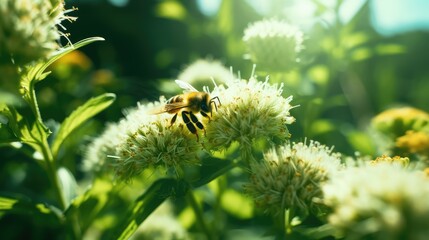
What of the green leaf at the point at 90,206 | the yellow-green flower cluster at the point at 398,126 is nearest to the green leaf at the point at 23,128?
the green leaf at the point at 90,206

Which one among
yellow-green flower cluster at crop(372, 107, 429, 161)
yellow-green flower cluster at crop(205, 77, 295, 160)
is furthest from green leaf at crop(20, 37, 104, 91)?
yellow-green flower cluster at crop(372, 107, 429, 161)

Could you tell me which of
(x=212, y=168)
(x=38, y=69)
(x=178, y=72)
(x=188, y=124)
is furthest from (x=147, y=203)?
(x=178, y=72)

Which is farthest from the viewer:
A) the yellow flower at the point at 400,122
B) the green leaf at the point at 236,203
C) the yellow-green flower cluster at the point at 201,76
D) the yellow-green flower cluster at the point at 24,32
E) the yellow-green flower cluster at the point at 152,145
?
the yellow-green flower cluster at the point at 201,76

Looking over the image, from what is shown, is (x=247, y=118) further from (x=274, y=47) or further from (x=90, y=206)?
(x=90, y=206)

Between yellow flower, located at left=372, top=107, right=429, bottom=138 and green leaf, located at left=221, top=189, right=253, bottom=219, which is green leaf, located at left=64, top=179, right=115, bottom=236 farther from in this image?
yellow flower, located at left=372, top=107, right=429, bottom=138

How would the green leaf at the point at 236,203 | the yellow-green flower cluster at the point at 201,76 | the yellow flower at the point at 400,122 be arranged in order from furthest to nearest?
the yellow-green flower cluster at the point at 201,76 → the green leaf at the point at 236,203 → the yellow flower at the point at 400,122

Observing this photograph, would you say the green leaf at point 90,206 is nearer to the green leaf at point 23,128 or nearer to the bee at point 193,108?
the green leaf at point 23,128

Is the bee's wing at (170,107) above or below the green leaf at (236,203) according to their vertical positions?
above
